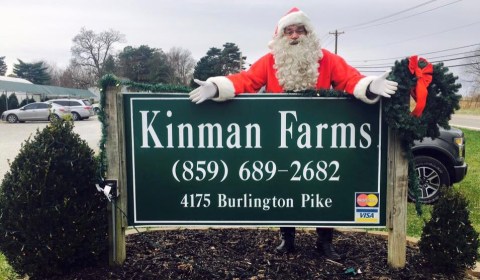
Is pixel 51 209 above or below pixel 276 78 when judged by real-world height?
below

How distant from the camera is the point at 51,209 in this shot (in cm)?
288

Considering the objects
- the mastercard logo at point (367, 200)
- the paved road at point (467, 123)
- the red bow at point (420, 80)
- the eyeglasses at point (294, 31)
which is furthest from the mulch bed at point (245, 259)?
the paved road at point (467, 123)

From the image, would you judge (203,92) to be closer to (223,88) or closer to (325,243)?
(223,88)

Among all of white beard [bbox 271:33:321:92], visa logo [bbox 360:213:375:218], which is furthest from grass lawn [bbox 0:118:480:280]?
white beard [bbox 271:33:321:92]

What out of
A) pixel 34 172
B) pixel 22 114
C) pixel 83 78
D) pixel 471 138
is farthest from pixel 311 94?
pixel 83 78

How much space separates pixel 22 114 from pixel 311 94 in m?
27.5

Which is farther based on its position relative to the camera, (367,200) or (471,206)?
(471,206)

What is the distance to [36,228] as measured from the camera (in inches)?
113

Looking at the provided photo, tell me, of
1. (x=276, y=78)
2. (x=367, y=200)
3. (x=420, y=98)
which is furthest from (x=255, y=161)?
(x=420, y=98)

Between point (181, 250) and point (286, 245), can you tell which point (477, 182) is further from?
point (181, 250)

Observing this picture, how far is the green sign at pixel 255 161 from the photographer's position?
9.88 ft

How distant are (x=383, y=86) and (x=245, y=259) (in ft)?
5.41

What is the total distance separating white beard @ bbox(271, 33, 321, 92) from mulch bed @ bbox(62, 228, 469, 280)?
Answer: 132cm

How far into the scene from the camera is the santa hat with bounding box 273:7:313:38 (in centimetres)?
329
